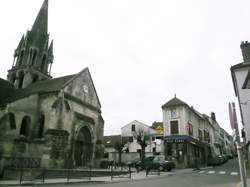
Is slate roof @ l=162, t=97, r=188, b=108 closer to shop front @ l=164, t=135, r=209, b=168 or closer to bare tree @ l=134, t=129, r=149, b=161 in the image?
shop front @ l=164, t=135, r=209, b=168

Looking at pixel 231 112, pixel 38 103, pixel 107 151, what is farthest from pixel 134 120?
pixel 231 112

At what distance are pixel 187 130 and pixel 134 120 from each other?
1451 centimetres

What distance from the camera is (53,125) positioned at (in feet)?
58.4

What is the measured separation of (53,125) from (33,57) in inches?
745

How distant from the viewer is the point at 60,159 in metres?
17.2

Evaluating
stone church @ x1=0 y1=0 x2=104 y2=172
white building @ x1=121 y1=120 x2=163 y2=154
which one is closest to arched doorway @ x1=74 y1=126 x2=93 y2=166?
stone church @ x1=0 y1=0 x2=104 y2=172

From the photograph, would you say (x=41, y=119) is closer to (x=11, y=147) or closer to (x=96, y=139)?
(x=11, y=147)

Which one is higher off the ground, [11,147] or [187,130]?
[187,130]

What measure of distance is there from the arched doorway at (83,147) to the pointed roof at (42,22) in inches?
869

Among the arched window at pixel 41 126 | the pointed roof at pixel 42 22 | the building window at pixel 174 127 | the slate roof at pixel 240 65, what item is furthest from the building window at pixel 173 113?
the pointed roof at pixel 42 22

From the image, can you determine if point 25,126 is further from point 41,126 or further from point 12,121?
point 12,121

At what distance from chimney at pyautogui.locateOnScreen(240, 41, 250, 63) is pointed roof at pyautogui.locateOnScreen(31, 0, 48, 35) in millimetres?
31099

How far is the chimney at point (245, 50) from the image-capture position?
810 inches

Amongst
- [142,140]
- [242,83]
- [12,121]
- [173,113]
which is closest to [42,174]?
[12,121]
